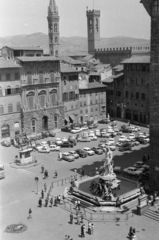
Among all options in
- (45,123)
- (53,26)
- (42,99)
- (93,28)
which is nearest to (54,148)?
(45,123)

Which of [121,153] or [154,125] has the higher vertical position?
[154,125]

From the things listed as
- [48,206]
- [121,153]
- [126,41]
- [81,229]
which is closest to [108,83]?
[121,153]

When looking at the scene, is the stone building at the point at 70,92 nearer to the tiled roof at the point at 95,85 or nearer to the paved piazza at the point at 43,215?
the tiled roof at the point at 95,85

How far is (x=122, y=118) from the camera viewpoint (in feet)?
261

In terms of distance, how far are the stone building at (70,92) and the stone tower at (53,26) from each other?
148 feet

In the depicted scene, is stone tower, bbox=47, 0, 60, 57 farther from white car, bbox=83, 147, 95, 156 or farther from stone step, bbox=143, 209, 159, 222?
stone step, bbox=143, 209, 159, 222

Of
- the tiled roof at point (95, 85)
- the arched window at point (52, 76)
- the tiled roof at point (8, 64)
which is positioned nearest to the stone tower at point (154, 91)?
the tiled roof at point (8, 64)

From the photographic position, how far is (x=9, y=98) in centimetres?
6134

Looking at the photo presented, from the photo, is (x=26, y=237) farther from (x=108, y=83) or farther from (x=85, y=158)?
(x=108, y=83)

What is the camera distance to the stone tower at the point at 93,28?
123 metres

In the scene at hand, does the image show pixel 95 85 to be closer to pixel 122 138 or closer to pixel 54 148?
pixel 122 138

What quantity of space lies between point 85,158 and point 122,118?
29.9 m

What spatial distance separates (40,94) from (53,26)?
5495 cm

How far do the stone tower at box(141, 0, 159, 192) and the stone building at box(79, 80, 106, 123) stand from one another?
39866mm
